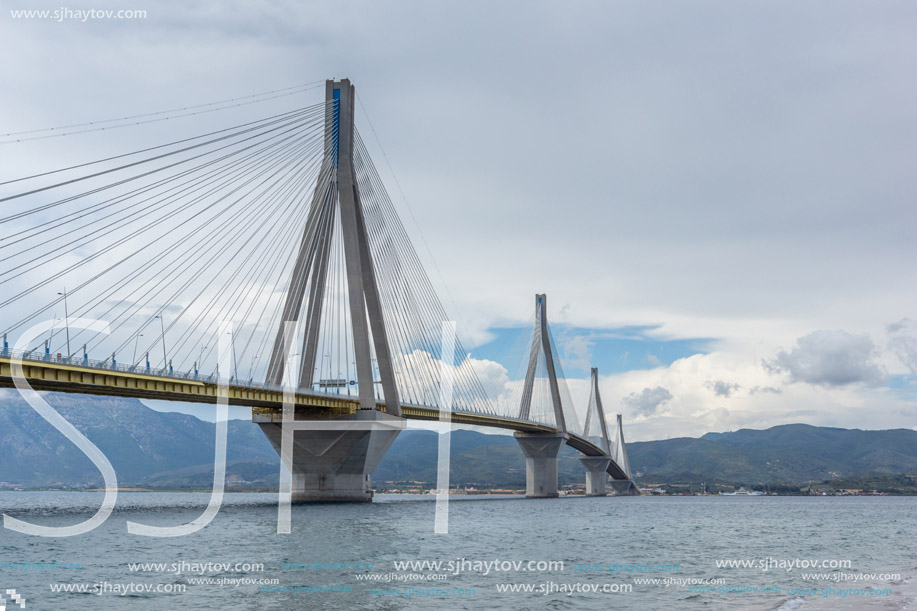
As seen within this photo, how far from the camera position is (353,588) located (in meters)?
22.8

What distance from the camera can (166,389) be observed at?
44219 mm

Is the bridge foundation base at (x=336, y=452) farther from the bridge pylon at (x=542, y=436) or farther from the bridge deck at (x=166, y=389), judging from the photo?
the bridge pylon at (x=542, y=436)

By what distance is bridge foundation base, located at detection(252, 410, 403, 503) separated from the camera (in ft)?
192

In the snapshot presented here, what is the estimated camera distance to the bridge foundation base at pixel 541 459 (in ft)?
364

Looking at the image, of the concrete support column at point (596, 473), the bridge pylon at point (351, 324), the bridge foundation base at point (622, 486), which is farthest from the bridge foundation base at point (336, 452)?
the bridge foundation base at point (622, 486)

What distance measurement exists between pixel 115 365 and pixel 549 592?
90.6ft

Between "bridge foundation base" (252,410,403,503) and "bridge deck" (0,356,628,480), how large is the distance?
53.6 inches

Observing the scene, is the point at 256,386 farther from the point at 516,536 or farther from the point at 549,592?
the point at 549,592

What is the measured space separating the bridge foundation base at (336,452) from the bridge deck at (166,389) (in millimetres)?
1362

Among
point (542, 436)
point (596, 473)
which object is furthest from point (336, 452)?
point (596, 473)

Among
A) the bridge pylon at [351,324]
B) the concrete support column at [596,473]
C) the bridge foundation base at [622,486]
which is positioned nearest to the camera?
the bridge pylon at [351,324]

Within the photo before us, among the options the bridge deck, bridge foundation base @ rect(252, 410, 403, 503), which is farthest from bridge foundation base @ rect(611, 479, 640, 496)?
bridge foundation base @ rect(252, 410, 403, 503)

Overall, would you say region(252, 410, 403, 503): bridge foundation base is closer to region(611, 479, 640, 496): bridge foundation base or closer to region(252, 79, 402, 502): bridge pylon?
region(252, 79, 402, 502): bridge pylon

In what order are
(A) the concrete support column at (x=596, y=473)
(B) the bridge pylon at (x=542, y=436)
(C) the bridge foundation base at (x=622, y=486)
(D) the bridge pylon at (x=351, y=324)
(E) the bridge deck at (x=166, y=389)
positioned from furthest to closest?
(C) the bridge foundation base at (x=622, y=486) → (A) the concrete support column at (x=596, y=473) → (B) the bridge pylon at (x=542, y=436) → (D) the bridge pylon at (x=351, y=324) → (E) the bridge deck at (x=166, y=389)
